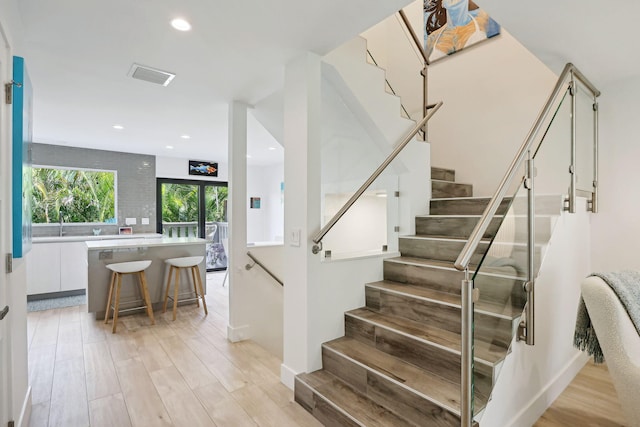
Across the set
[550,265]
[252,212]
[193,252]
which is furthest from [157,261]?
[550,265]

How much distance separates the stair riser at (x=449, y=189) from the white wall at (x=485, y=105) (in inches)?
7.2

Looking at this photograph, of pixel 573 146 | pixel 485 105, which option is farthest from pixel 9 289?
pixel 485 105

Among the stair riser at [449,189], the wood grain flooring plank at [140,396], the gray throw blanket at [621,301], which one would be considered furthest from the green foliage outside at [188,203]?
the gray throw blanket at [621,301]

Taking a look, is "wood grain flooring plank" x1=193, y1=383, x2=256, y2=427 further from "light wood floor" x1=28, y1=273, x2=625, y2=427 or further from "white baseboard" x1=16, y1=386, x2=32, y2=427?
"white baseboard" x1=16, y1=386, x2=32, y2=427

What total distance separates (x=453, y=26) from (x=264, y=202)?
5453 mm

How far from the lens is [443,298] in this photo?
2.30 meters

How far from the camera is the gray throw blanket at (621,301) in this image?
1807 millimetres

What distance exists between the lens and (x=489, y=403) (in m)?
1.69

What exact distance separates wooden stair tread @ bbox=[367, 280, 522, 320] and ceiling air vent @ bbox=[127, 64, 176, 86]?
2.49m

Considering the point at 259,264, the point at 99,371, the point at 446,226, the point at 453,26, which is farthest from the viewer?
the point at 453,26

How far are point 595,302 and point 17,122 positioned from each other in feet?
11.0

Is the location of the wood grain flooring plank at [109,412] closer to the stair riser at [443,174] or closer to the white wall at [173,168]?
the stair riser at [443,174]

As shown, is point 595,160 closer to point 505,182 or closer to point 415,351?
point 505,182

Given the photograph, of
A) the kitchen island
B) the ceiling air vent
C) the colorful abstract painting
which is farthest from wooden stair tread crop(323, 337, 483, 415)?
the colorful abstract painting
